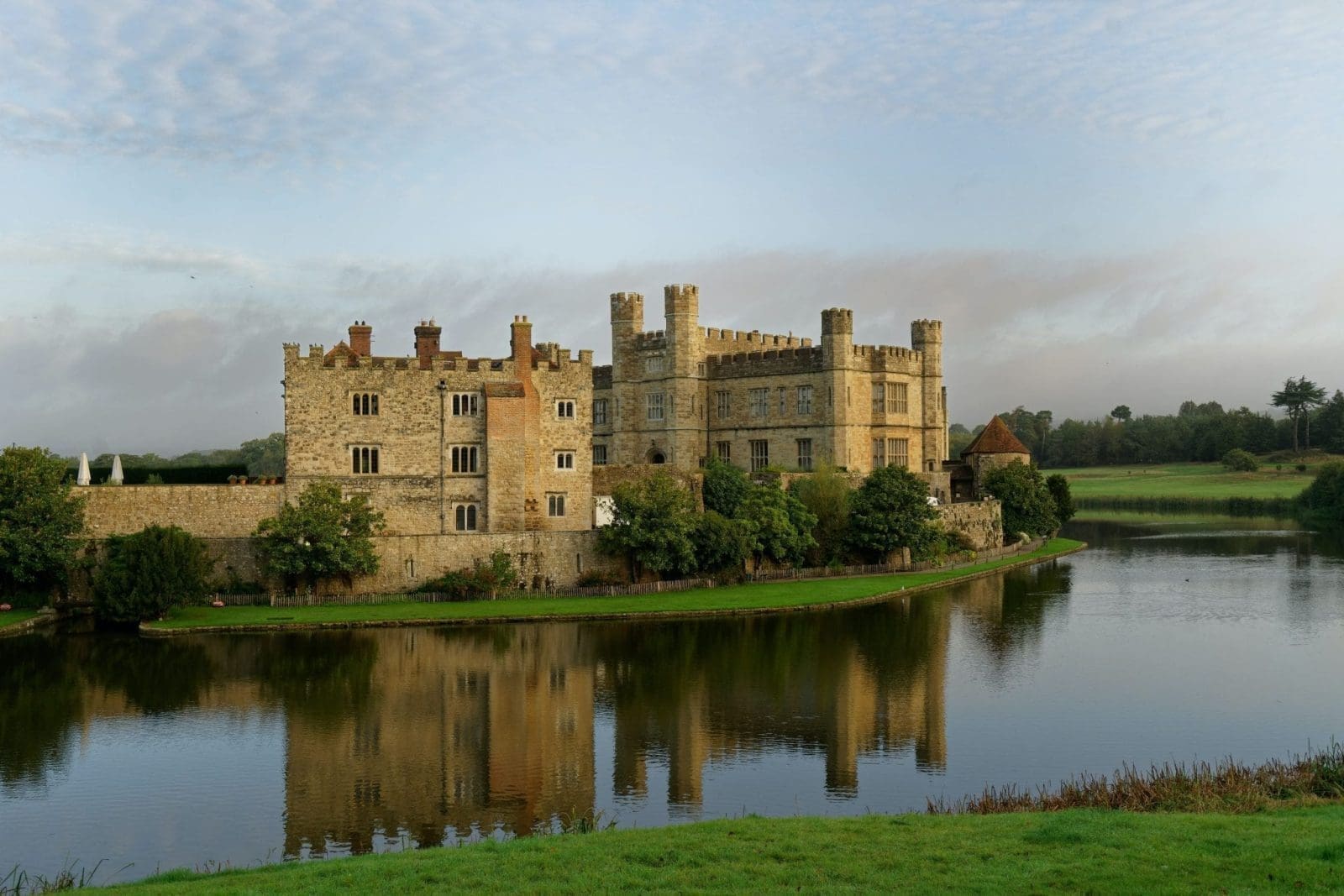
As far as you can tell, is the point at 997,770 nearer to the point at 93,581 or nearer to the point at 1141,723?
the point at 1141,723

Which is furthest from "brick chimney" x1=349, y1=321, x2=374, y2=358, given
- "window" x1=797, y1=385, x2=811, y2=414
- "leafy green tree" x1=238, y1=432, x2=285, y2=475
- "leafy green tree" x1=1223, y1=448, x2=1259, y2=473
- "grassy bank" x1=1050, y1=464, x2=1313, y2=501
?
"leafy green tree" x1=1223, y1=448, x2=1259, y2=473

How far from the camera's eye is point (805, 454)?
204ft

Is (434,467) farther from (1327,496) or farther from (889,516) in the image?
(1327,496)

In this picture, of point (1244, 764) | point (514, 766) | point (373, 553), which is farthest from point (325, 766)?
point (373, 553)

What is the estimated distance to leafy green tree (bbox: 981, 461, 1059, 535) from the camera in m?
66.2

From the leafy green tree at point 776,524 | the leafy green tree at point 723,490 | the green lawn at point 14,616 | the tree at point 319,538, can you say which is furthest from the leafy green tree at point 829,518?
the green lawn at point 14,616

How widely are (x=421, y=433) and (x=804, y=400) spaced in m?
22.6

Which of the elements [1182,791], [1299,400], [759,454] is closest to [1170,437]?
[1299,400]

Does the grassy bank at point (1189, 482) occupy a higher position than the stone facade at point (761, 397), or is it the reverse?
the stone facade at point (761, 397)

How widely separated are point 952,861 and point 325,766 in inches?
521

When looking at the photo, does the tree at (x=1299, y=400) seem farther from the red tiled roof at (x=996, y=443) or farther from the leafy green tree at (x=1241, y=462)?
the red tiled roof at (x=996, y=443)

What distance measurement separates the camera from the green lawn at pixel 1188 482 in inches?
4562

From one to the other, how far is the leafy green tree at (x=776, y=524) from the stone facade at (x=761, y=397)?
29.2ft

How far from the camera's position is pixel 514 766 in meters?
23.9
